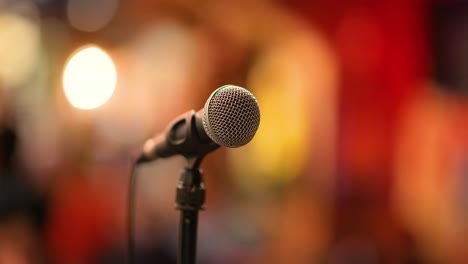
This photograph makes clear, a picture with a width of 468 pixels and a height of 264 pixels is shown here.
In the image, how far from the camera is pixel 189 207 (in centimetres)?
90

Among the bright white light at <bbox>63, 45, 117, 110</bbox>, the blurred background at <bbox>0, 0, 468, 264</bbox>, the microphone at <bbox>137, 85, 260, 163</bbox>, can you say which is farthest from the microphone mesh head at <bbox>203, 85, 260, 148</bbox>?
the bright white light at <bbox>63, 45, 117, 110</bbox>

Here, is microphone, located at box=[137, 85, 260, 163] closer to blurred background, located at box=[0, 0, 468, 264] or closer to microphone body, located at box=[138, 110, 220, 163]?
microphone body, located at box=[138, 110, 220, 163]

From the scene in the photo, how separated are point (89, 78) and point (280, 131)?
4.82 feet

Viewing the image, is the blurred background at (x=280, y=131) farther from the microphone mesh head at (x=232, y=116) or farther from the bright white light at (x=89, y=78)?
the microphone mesh head at (x=232, y=116)

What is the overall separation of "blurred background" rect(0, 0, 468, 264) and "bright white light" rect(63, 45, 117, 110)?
0.6 inches

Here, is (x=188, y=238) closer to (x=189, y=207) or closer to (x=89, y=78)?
(x=189, y=207)

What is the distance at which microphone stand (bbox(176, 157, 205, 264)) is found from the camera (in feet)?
2.97

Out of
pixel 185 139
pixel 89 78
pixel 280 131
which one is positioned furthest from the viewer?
pixel 280 131

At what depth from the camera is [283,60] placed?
3.65m

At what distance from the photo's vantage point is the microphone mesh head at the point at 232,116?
0.69m

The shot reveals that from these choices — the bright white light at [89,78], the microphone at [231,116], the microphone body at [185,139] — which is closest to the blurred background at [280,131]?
the bright white light at [89,78]

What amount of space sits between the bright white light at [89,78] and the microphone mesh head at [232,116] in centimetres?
292

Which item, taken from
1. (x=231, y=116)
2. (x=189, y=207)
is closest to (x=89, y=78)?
(x=189, y=207)

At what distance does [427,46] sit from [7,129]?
3.25 m
